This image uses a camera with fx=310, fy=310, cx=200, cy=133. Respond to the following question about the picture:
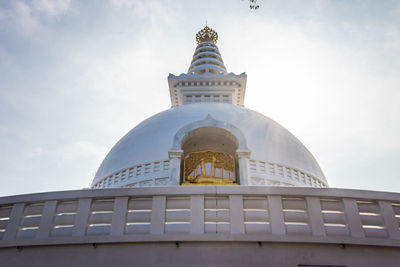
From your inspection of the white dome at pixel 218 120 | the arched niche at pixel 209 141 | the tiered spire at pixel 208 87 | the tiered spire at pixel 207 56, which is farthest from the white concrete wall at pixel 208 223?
the tiered spire at pixel 207 56

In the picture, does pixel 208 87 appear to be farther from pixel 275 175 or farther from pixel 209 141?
pixel 209 141

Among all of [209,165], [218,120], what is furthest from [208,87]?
[209,165]

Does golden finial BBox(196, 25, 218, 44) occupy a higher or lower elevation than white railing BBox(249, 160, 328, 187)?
higher

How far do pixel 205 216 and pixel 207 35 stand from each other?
33622mm

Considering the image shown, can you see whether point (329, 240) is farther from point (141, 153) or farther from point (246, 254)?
point (141, 153)

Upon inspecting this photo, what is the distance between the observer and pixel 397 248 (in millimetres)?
5117

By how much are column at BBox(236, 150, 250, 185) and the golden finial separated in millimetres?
27876

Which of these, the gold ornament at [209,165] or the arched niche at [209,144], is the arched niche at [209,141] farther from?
the gold ornament at [209,165]

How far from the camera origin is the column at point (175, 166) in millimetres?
10422

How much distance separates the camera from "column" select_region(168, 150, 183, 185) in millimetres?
10422

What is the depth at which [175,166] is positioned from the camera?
10695 mm

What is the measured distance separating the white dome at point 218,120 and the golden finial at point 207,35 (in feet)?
67.6

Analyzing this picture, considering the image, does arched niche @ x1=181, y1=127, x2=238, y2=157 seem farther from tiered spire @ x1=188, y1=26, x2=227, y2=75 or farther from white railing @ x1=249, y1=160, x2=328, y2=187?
tiered spire @ x1=188, y1=26, x2=227, y2=75

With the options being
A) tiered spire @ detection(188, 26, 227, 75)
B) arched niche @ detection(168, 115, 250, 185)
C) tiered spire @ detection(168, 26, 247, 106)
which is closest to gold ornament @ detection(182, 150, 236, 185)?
arched niche @ detection(168, 115, 250, 185)
